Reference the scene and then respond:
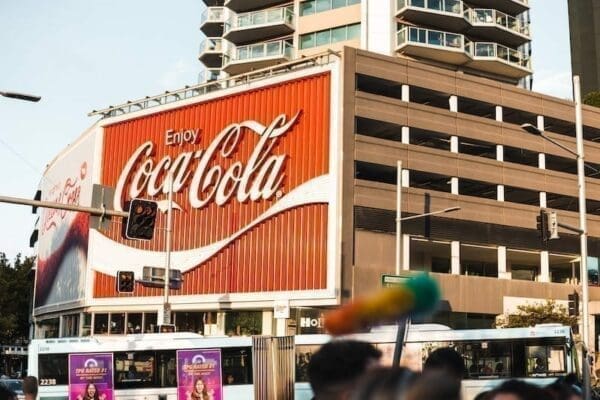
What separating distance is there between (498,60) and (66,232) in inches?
1380

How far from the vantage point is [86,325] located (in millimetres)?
57750

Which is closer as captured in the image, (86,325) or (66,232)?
(86,325)

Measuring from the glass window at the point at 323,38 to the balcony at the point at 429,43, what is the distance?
5.07m

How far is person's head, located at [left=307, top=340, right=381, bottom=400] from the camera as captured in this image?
2748mm

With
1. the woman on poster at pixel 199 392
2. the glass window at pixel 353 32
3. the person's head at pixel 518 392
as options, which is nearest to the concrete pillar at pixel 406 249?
the glass window at pixel 353 32

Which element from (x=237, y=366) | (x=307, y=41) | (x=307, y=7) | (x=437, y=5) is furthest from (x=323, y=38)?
(x=237, y=366)

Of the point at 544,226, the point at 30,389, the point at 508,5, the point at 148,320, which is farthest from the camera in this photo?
the point at 508,5

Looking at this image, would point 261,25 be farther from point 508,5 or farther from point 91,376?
point 91,376

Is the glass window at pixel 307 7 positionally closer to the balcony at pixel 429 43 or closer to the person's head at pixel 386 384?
the balcony at pixel 429 43

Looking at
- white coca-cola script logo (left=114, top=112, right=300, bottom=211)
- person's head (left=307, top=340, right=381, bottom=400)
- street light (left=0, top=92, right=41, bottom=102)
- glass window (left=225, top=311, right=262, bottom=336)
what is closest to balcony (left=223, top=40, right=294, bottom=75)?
white coca-cola script logo (left=114, top=112, right=300, bottom=211)

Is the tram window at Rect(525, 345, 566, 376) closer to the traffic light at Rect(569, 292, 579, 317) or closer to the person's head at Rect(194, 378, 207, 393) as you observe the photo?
the traffic light at Rect(569, 292, 579, 317)

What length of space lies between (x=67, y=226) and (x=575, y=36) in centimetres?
6225

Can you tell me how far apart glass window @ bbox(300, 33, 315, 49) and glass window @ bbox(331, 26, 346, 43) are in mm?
1475

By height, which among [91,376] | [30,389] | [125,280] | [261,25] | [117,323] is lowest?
[91,376]
